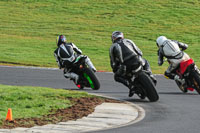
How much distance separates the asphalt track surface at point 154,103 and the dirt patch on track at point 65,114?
3.80 feet

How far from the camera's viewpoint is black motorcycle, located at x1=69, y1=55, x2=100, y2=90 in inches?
603

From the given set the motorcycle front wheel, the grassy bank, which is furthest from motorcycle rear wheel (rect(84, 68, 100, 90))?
the motorcycle front wheel

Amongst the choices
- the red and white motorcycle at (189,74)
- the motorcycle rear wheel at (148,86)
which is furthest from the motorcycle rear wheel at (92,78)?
the motorcycle rear wheel at (148,86)

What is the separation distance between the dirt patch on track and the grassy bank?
0.22 m

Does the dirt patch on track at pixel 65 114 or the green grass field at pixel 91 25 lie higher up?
the dirt patch on track at pixel 65 114

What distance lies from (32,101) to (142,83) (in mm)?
2678

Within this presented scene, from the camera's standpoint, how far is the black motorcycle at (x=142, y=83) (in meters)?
12.7

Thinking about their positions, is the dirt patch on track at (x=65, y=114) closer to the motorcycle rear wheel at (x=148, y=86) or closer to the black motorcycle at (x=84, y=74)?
the motorcycle rear wheel at (x=148, y=86)

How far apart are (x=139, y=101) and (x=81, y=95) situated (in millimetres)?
1450

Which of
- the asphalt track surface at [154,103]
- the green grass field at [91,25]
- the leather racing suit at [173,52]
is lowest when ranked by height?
the green grass field at [91,25]

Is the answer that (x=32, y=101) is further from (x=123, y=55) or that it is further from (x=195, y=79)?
(x=195, y=79)

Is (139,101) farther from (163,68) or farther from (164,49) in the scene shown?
(163,68)

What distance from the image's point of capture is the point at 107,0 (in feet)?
189

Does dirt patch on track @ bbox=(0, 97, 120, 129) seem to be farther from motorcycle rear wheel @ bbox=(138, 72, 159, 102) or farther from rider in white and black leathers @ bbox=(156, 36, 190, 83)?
rider in white and black leathers @ bbox=(156, 36, 190, 83)
